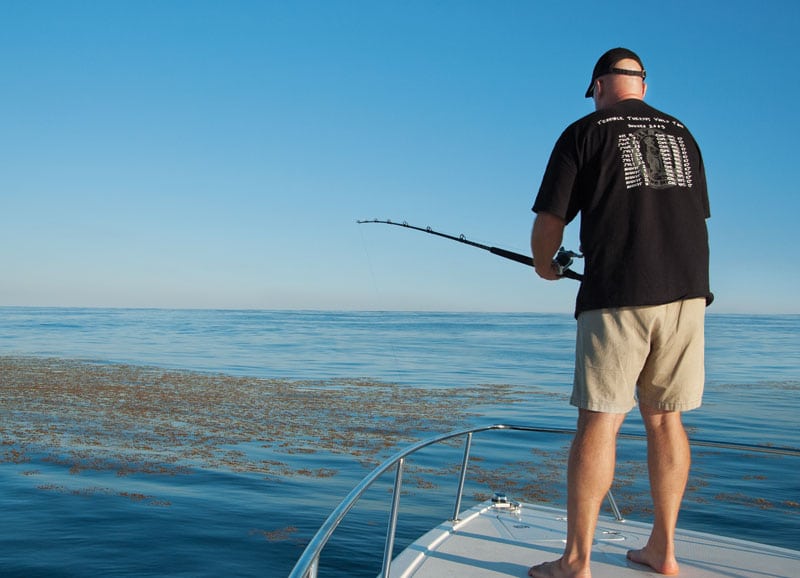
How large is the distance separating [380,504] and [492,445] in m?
3.57

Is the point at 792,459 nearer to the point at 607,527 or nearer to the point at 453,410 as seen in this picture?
the point at 453,410

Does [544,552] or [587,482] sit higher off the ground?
[587,482]

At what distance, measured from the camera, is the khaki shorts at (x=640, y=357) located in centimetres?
225

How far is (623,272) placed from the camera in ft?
7.33

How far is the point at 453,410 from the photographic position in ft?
44.5

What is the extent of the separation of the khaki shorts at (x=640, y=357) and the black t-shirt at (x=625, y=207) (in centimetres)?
6

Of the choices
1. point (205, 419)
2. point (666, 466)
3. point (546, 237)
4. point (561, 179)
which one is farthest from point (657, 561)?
point (205, 419)

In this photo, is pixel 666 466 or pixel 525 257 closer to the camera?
pixel 666 466

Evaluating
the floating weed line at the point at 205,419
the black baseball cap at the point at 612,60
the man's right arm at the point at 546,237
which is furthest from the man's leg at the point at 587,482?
the floating weed line at the point at 205,419

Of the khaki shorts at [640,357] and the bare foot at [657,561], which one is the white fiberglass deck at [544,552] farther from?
the khaki shorts at [640,357]

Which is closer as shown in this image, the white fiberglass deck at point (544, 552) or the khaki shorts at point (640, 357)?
the khaki shorts at point (640, 357)

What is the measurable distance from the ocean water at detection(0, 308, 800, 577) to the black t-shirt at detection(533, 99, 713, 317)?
3.91m

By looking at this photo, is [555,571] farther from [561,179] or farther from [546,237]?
[561,179]

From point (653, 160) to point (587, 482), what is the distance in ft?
3.58
